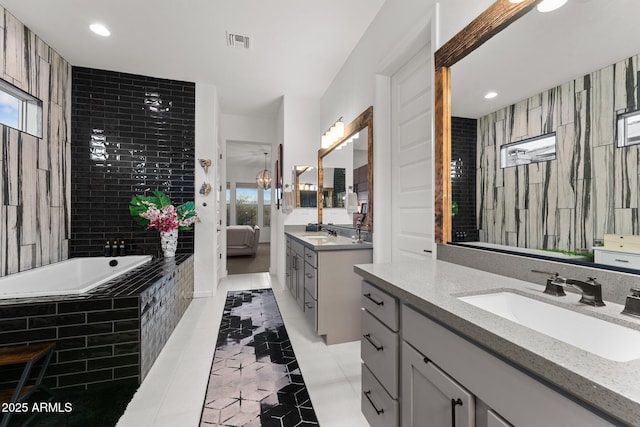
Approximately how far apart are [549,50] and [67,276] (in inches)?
171

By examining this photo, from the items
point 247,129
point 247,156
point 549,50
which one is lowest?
point 549,50

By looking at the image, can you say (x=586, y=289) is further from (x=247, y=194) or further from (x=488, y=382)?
(x=247, y=194)

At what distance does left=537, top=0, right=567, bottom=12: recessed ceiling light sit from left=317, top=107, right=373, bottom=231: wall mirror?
1.51 meters

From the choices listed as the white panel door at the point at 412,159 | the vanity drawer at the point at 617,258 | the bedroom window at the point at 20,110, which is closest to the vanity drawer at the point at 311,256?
the white panel door at the point at 412,159

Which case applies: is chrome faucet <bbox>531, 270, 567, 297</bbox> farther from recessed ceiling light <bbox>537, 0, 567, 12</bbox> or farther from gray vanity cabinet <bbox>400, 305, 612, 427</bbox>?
recessed ceiling light <bbox>537, 0, 567, 12</bbox>

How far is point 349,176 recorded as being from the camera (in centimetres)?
308

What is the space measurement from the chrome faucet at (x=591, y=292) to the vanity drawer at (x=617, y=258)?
9cm

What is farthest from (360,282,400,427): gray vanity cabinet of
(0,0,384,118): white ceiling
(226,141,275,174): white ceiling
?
(226,141,275,174): white ceiling

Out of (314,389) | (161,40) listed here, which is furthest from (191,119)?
(314,389)

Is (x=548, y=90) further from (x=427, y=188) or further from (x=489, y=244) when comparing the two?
(x=427, y=188)

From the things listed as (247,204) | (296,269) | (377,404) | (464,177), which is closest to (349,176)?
(296,269)

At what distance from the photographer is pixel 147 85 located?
361 cm

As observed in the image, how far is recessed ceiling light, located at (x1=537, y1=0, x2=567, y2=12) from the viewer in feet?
3.30

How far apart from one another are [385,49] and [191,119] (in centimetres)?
280
